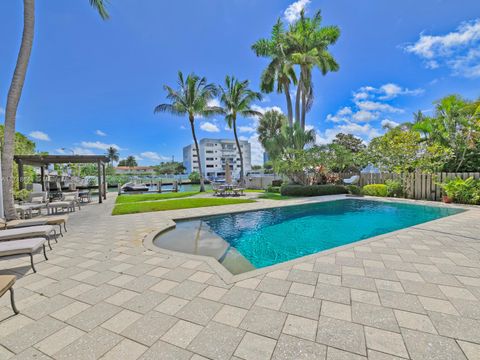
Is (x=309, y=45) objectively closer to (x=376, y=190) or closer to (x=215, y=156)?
(x=376, y=190)

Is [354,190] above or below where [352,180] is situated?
below

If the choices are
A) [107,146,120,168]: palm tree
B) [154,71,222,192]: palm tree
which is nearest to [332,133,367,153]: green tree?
[154,71,222,192]: palm tree

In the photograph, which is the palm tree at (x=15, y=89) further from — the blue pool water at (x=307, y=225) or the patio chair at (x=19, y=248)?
the blue pool water at (x=307, y=225)

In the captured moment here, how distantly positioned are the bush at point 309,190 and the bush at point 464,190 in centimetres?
543

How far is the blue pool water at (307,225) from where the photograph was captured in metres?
4.96

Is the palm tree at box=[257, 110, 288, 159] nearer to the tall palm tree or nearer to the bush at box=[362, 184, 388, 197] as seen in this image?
the tall palm tree

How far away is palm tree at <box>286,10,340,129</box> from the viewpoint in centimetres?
1430

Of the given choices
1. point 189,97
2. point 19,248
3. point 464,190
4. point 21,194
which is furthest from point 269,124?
point 19,248

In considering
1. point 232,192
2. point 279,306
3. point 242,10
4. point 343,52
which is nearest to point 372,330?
point 279,306

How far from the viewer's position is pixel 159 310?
2.09 metres

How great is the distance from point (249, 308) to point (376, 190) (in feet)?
43.2

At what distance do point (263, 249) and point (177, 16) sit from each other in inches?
422

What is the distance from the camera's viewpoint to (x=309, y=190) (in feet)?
43.2

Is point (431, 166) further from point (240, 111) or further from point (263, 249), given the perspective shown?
point (240, 111)
